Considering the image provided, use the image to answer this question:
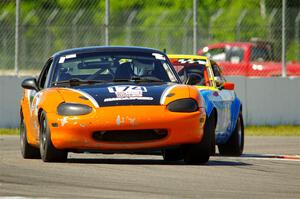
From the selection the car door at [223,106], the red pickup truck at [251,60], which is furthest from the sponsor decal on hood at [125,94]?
the red pickup truck at [251,60]

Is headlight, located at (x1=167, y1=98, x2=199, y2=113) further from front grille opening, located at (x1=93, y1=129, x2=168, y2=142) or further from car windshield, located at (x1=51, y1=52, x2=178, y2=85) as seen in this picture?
car windshield, located at (x1=51, y1=52, x2=178, y2=85)

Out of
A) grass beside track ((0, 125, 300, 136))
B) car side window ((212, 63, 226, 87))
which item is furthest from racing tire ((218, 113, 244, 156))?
grass beside track ((0, 125, 300, 136))

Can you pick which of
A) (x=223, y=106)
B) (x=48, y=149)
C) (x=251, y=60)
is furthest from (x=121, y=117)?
(x=251, y=60)

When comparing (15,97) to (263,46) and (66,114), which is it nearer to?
(263,46)

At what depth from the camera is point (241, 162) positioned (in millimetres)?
13188

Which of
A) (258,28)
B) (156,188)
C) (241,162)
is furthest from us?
(258,28)

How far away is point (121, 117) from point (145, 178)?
56.8 inches

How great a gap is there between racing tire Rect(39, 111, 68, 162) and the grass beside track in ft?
29.2

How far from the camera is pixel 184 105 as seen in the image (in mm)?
12125

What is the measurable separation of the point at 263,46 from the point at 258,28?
2.62ft

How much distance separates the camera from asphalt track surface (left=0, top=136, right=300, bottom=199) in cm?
927

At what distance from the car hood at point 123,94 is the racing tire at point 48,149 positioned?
0.40 m

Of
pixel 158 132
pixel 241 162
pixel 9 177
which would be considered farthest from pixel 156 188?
pixel 241 162

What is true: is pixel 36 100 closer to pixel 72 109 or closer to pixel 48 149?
pixel 48 149
